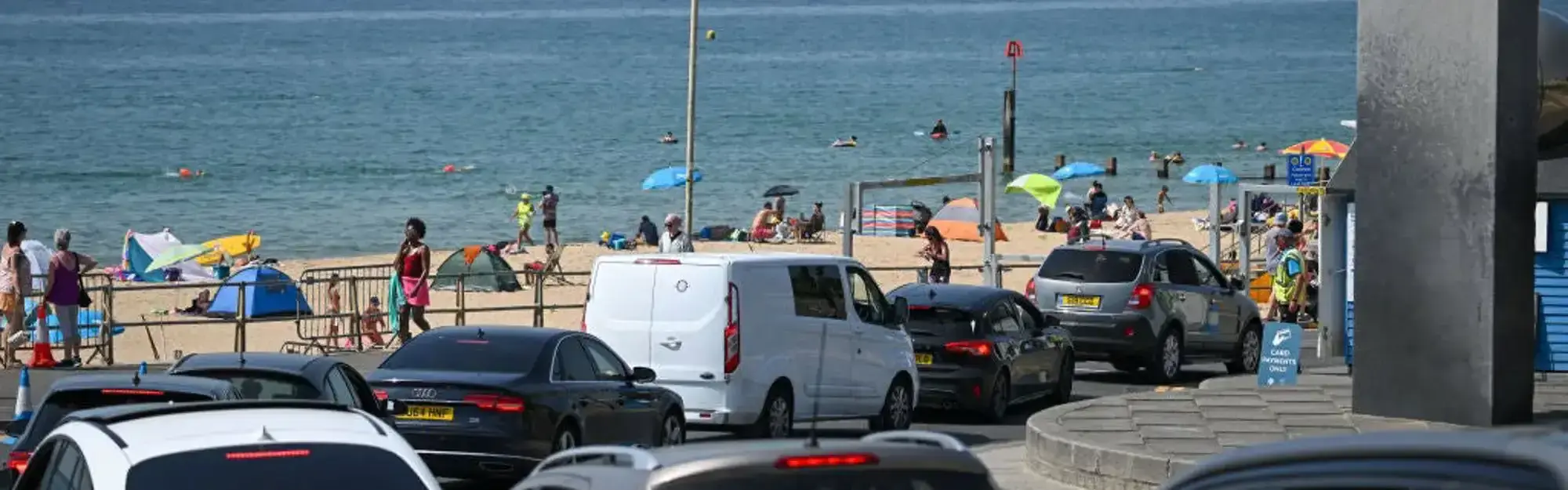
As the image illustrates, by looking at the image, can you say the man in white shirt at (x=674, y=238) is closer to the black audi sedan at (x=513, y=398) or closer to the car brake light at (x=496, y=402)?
the black audi sedan at (x=513, y=398)

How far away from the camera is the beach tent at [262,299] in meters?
30.5

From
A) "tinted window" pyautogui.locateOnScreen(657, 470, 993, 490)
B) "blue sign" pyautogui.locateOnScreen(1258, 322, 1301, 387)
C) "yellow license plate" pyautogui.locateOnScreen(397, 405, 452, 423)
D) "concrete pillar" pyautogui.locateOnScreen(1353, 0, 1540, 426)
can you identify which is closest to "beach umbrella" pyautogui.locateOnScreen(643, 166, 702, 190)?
"blue sign" pyautogui.locateOnScreen(1258, 322, 1301, 387)

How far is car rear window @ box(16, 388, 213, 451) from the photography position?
11.6 m

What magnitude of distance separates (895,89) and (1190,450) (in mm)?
134394

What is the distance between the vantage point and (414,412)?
14.8 m

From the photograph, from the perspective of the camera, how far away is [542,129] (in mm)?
115500

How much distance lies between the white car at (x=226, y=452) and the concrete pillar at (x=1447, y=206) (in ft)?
30.6

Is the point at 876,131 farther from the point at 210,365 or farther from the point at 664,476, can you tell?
the point at 664,476

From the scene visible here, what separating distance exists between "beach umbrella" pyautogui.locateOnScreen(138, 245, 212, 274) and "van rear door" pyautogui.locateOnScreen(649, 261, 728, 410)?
2682 centimetres

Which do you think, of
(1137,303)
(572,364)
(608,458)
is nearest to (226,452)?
(608,458)

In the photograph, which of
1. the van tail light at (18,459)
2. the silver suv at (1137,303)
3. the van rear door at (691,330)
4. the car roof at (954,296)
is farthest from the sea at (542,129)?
the van tail light at (18,459)

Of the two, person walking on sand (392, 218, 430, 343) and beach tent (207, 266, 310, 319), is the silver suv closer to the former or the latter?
person walking on sand (392, 218, 430, 343)

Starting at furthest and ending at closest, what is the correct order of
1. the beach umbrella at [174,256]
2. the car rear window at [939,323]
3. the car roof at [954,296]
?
1. the beach umbrella at [174,256]
2. the car roof at [954,296]
3. the car rear window at [939,323]

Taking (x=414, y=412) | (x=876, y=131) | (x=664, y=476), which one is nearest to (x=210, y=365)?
(x=414, y=412)
